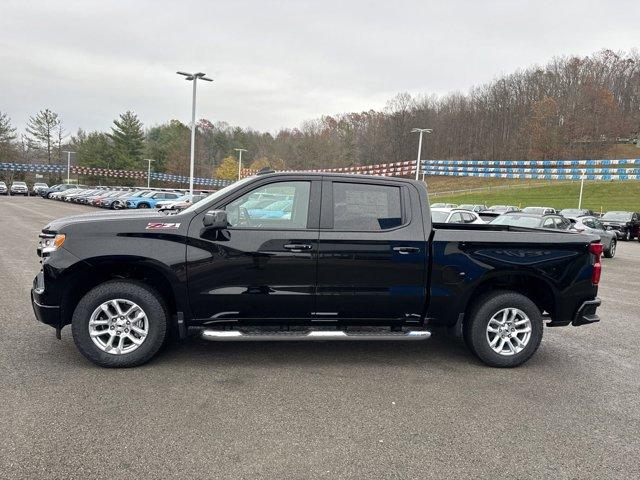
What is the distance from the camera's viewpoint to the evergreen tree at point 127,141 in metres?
79.4

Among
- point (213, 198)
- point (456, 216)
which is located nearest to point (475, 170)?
point (456, 216)

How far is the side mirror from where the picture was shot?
14.2 feet

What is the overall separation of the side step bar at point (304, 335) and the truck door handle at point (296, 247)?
82cm

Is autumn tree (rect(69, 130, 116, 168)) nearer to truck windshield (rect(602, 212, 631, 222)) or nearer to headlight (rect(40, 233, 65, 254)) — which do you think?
truck windshield (rect(602, 212, 631, 222))

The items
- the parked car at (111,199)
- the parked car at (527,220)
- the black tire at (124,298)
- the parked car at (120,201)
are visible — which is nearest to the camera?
the black tire at (124,298)

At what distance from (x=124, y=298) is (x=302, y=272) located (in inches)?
65.8

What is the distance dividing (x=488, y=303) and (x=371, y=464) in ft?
7.93

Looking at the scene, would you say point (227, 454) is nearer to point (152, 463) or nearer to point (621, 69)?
point (152, 463)

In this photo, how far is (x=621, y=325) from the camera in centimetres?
683

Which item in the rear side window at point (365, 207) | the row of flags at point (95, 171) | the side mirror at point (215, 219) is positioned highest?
the row of flags at point (95, 171)

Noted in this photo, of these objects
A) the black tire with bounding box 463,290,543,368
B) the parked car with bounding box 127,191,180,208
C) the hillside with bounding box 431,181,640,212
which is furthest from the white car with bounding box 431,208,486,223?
the hillside with bounding box 431,181,640,212

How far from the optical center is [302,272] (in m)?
4.57

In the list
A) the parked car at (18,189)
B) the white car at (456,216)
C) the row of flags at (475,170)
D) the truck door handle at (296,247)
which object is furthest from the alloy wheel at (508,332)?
the parked car at (18,189)

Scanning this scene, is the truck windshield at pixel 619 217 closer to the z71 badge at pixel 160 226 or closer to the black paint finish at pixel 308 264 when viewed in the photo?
the black paint finish at pixel 308 264
